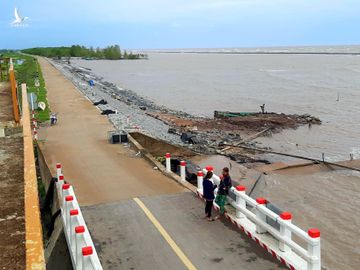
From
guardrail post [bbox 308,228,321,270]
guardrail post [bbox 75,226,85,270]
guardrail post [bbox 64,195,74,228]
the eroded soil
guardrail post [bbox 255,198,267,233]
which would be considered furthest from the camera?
guardrail post [bbox 64,195,74,228]

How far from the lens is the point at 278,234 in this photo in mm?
8539

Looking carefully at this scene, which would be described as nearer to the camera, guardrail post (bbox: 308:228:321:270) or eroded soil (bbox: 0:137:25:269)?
eroded soil (bbox: 0:137:25:269)

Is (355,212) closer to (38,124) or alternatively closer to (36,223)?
(36,223)

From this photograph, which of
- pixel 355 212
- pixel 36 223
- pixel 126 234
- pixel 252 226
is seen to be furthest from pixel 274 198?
pixel 36 223

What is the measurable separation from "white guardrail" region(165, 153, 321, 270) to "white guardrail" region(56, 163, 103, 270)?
351 cm

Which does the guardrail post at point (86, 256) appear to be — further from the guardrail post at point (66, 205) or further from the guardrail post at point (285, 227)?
the guardrail post at point (285, 227)

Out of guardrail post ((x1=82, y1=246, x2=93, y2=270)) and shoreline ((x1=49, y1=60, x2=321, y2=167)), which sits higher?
guardrail post ((x1=82, y1=246, x2=93, y2=270))

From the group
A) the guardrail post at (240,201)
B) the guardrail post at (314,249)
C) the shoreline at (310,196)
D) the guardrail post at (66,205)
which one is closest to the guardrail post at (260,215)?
the guardrail post at (240,201)

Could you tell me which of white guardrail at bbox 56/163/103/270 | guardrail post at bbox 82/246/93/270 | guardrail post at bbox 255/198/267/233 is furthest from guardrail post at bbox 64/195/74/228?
guardrail post at bbox 255/198/267/233

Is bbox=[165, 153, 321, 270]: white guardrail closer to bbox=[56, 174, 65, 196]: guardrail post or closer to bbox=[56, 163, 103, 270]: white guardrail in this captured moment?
bbox=[56, 163, 103, 270]: white guardrail

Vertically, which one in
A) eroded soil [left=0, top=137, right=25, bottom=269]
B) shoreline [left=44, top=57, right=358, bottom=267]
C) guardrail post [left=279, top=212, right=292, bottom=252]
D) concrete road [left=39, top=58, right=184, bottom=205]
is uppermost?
eroded soil [left=0, top=137, right=25, bottom=269]

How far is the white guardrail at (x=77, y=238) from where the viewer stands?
717 centimetres

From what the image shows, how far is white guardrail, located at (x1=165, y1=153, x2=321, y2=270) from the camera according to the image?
7547mm

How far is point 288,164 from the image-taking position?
23.1 metres
